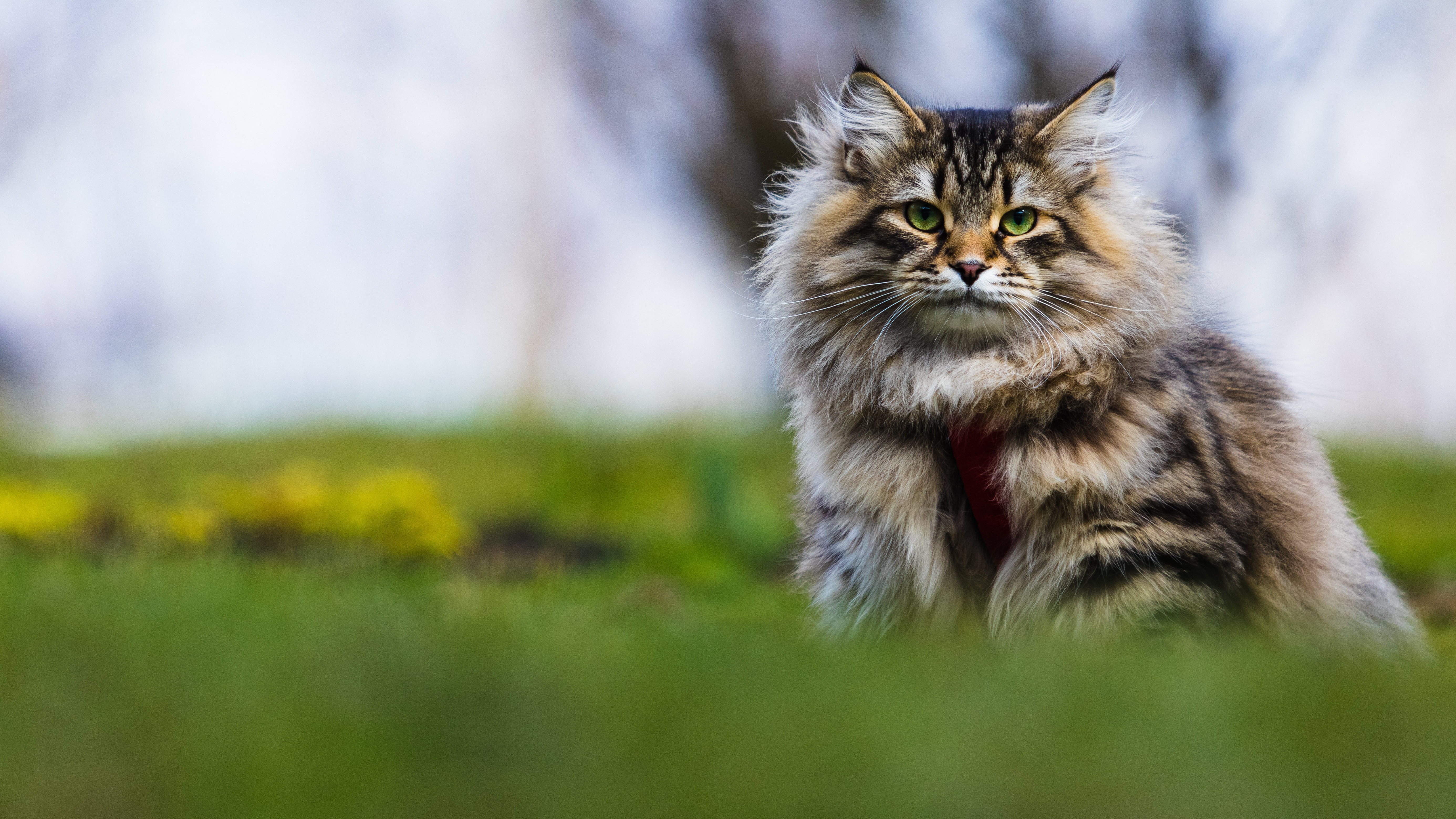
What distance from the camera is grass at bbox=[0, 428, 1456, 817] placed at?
1.37 meters

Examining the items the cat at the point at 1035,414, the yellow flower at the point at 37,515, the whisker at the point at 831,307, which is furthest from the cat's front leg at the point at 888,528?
the yellow flower at the point at 37,515

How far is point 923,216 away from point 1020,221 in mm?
253

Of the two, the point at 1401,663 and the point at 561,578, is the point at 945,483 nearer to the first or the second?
the point at 1401,663

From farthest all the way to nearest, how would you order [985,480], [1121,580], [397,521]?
[397,521] → [985,480] → [1121,580]

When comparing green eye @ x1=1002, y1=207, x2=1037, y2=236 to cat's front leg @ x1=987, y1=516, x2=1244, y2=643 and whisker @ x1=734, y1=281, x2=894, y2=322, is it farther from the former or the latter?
cat's front leg @ x1=987, y1=516, x2=1244, y2=643

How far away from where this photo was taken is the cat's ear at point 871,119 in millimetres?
3270

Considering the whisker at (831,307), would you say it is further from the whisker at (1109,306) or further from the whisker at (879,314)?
the whisker at (1109,306)

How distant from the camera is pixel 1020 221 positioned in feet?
10.3

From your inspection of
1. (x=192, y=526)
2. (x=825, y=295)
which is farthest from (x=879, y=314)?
(x=192, y=526)

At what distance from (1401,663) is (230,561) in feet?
A: 11.4

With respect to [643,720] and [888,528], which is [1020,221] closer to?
[888,528]

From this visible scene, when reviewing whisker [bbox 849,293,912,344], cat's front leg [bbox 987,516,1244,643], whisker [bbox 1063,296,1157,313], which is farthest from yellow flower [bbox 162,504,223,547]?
whisker [bbox 1063,296,1157,313]

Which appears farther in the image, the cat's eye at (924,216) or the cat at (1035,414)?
the cat's eye at (924,216)

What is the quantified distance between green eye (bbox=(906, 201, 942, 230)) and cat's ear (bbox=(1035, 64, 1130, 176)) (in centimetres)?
33
